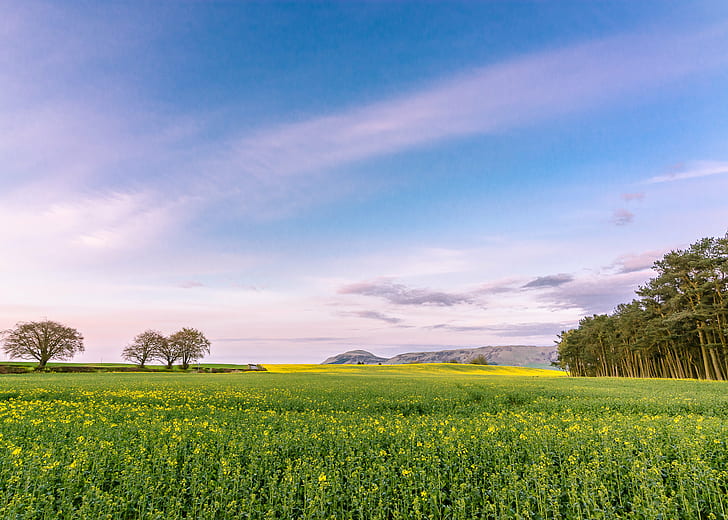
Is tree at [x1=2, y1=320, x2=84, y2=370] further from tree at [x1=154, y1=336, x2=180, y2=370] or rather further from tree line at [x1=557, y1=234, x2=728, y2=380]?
tree line at [x1=557, y1=234, x2=728, y2=380]

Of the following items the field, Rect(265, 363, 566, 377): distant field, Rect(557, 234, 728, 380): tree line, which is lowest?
Rect(265, 363, 566, 377): distant field

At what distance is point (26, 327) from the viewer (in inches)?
2840

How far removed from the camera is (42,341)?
240ft

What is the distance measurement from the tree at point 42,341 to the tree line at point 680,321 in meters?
104

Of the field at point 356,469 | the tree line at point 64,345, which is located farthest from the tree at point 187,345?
the field at point 356,469

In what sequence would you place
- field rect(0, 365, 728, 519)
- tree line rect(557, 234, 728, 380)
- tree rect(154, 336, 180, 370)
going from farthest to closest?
1. tree rect(154, 336, 180, 370)
2. tree line rect(557, 234, 728, 380)
3. field rect(0, 365, 728, 519)

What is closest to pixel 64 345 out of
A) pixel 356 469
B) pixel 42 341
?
pixel 42 341

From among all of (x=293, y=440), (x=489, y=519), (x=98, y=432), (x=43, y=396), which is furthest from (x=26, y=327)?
(x=489, y=519)

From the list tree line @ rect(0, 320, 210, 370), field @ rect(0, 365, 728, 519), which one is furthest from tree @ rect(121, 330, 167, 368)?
field @ rect(0, 365, 728, 519)

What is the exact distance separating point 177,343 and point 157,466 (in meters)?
94.6

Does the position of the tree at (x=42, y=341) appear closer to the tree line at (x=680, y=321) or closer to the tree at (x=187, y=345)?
the tree at (x=187, y=345)

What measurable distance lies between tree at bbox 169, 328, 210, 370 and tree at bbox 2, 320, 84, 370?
758 inches

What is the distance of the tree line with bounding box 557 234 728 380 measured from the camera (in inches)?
1768

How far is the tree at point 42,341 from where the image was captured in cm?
7081
